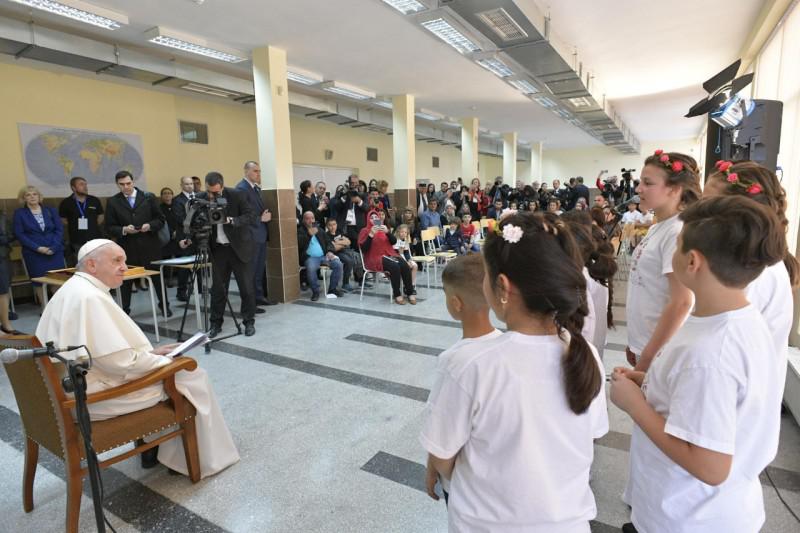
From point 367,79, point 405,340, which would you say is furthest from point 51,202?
point 405,340

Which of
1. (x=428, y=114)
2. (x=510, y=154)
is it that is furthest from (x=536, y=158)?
(x=428, y=114)

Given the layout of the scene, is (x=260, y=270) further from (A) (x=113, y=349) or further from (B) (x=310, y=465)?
(A) (x=113, y=349)

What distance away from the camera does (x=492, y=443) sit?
857 millimetres

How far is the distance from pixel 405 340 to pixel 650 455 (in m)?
Result: 2.93

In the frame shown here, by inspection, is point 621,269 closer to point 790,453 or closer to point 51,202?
point 790,453

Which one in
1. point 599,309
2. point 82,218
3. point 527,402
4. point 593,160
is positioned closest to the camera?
point 527,402

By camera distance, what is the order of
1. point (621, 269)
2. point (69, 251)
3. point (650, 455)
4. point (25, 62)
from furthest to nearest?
point (621, 269), point (69, 251), point (25, 62), point (650, 455)

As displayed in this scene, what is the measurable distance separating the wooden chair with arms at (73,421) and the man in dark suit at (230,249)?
7.23 ft

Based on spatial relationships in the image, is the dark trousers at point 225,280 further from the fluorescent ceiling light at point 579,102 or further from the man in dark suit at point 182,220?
the fluorescent ceiling light at point 579,102

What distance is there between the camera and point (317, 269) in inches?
221

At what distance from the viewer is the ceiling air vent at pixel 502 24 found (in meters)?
3.82

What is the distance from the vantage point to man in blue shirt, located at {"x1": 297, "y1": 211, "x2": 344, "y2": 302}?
18.3ft

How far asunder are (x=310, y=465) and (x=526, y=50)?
457 cm

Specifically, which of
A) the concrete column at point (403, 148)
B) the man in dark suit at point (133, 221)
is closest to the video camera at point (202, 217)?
the man in dark suit at point (133, 221)
